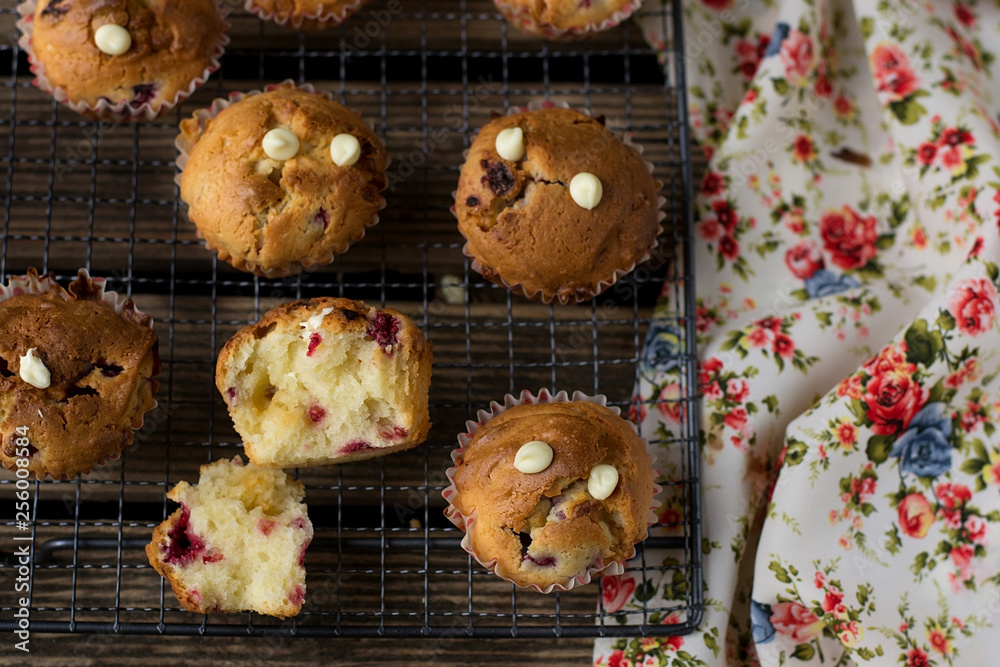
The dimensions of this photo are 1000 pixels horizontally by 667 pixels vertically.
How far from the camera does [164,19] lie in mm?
2828

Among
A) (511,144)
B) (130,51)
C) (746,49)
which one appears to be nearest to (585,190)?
(511,144)

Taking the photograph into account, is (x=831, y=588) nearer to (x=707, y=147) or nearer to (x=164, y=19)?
(x=707, y=147)

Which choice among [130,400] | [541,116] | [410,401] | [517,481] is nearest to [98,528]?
[130,400]

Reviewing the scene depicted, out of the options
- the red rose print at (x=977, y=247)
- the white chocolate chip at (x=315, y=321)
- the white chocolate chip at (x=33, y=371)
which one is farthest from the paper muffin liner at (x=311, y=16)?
the red rose print at (x=977, y=247)

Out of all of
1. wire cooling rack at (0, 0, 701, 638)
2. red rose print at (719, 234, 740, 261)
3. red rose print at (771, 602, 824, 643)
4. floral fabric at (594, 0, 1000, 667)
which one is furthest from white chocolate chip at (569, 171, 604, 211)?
red rose print at (771, 602, 824, 643)

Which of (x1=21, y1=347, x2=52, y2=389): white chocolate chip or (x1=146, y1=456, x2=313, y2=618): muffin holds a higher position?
(x1=21, y1=347, x2=52, y2=389): white chocolate chip

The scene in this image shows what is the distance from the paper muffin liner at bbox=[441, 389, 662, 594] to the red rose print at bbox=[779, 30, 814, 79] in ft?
4.74

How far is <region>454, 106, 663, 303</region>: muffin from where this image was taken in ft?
8.96

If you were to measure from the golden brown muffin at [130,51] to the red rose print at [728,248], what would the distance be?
6.34ft

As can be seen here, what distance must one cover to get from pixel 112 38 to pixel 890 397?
2.82 metres

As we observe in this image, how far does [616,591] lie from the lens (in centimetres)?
292

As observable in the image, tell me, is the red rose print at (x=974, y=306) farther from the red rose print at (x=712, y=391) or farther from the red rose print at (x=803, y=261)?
the red rose print at (x=712, y=391)

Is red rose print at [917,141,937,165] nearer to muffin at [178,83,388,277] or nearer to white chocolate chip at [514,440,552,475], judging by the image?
white chocolate chip at [514,440,552,475]

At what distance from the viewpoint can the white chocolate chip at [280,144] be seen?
265cm
